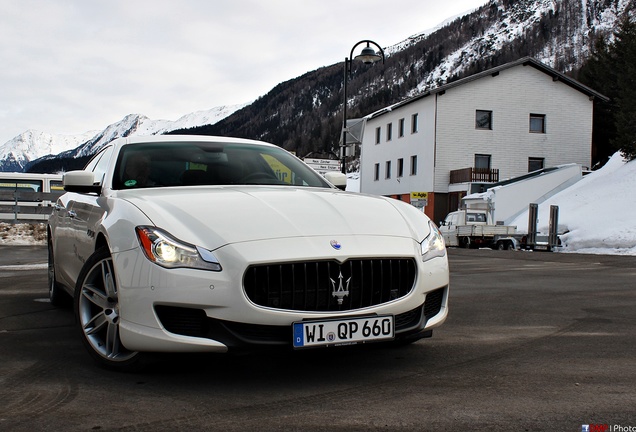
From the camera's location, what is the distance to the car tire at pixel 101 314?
3513mm

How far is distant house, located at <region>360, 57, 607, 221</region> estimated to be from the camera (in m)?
38.0

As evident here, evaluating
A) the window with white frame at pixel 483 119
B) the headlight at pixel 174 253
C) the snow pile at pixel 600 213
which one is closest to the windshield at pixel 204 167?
the headlight at pixel 174 253

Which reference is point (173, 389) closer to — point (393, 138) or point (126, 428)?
point (126, 428)

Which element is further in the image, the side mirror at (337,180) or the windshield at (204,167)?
the side mirror at (337,180)

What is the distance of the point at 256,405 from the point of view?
3.00 metres

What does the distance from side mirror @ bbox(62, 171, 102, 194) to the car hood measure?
0.47 metres

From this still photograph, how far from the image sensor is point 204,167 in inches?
186

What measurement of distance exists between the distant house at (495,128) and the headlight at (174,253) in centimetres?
3479

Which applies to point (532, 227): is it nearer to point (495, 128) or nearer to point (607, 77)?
point (495, 128)

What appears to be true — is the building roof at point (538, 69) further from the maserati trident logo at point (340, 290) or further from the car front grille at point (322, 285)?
the maserati trident logo at point (340, 290)

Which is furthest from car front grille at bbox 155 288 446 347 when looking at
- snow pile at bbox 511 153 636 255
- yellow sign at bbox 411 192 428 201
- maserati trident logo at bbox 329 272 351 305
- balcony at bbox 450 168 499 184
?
balcony at bbox 450 168 499 184

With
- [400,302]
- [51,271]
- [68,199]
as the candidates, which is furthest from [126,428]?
[51,271]

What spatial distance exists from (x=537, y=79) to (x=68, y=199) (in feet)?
126

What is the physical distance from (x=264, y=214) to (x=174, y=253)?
58cm
